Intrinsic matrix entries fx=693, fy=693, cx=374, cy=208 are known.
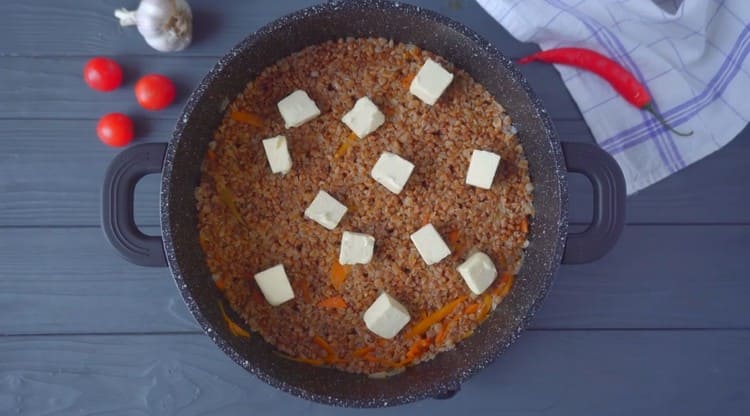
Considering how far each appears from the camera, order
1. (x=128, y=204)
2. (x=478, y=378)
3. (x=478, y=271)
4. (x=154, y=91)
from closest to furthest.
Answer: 1. (x=128, y=204)
2. (x=478, y=271)
3. (x=154, y=91)
4. (x=478, y=378)

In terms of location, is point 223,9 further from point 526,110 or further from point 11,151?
point 526,110

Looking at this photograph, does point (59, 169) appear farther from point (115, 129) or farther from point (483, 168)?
point (483, 168)

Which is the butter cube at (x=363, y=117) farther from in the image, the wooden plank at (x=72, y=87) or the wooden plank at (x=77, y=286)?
the wooden plank at (x=77, y=286)

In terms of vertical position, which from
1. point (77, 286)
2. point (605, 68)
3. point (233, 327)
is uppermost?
point (605, 68)

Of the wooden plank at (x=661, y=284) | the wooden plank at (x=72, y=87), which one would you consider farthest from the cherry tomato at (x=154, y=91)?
the wooden plank at (x=661, y=284)

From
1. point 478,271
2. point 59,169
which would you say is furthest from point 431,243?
point 59,169

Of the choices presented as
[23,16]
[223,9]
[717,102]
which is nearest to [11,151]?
[23,16]
